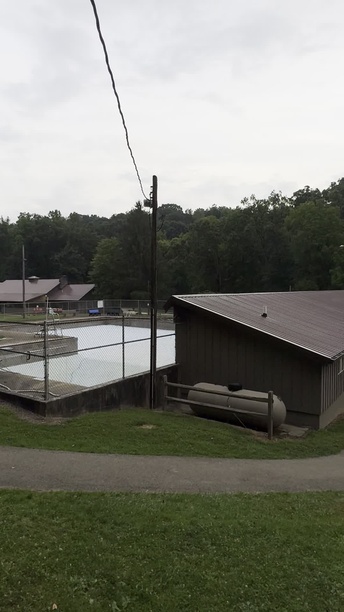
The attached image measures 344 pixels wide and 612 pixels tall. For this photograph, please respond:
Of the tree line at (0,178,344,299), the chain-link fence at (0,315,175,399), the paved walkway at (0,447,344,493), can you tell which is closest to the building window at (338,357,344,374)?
the chain-link fence at (0,315,175,399)

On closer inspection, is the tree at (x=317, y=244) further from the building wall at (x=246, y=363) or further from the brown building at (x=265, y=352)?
the building wall at (x=246, y=363)

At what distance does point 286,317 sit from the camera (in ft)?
46.4

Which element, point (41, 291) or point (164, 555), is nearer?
point (164, 555)

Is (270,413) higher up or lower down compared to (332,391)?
higher up

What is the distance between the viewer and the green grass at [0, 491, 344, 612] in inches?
136

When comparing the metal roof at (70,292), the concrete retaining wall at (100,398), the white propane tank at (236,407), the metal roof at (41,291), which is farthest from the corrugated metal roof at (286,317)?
the metal roof at (70,292)

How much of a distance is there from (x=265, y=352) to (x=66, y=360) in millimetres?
9586

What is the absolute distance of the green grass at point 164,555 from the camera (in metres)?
3.45

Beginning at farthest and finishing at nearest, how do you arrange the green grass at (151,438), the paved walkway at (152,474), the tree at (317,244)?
the tree at (317,244), the green grass at (151,438), the paved walkway at (152,474)

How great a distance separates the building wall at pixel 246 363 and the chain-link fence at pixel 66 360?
0.95 meters

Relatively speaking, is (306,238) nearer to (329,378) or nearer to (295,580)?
(329,378)

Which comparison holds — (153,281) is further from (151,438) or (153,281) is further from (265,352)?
(151,438)

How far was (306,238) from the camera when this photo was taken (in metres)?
53.0

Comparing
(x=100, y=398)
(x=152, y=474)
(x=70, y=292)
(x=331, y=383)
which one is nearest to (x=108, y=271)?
(x=70, y=292)
